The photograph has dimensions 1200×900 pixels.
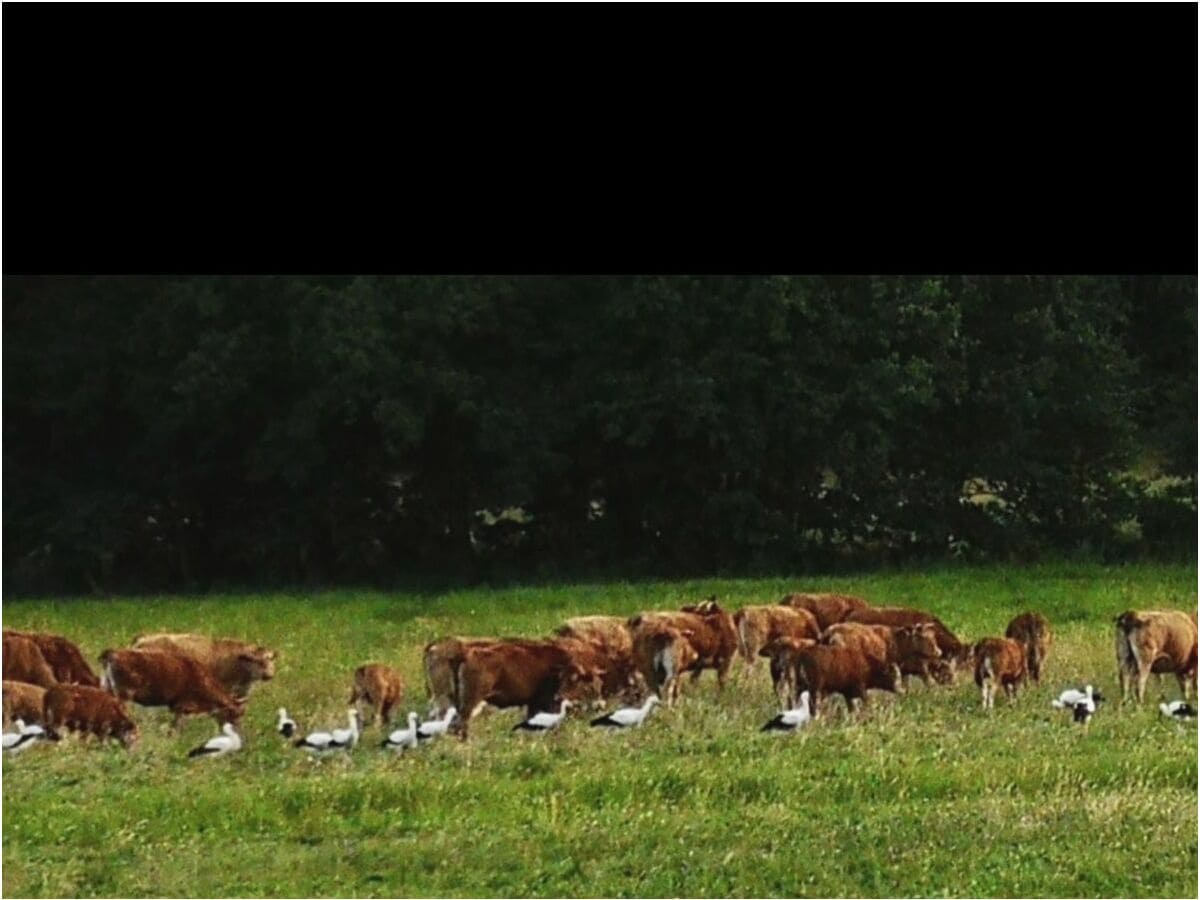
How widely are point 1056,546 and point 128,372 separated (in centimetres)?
1196

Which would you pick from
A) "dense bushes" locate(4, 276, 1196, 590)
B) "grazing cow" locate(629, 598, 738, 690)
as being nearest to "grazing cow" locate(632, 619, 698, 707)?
"grazing cow" locate(629, 598, 738, 690)

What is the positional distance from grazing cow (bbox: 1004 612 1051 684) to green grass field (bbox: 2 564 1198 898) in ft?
0.63

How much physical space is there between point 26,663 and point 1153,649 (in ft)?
24.3

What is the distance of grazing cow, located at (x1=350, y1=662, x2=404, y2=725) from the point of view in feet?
40.8

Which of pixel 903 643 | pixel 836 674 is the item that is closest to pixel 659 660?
pixel 836 674

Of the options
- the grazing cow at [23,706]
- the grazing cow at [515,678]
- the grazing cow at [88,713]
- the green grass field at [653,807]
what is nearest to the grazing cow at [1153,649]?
the green grass field at [653,807]

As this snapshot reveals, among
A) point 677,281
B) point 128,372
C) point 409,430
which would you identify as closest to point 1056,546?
point 677,281

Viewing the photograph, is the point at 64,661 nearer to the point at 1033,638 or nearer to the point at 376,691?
the point at 376,691

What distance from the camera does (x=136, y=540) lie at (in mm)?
24797

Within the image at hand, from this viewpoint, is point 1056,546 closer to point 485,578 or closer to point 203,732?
point 485,578

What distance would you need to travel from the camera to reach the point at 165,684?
1209 centimetres

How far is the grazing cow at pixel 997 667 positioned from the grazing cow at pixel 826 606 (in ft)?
5.80

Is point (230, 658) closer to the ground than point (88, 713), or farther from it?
farther from it

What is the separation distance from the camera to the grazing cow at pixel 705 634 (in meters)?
13.2
